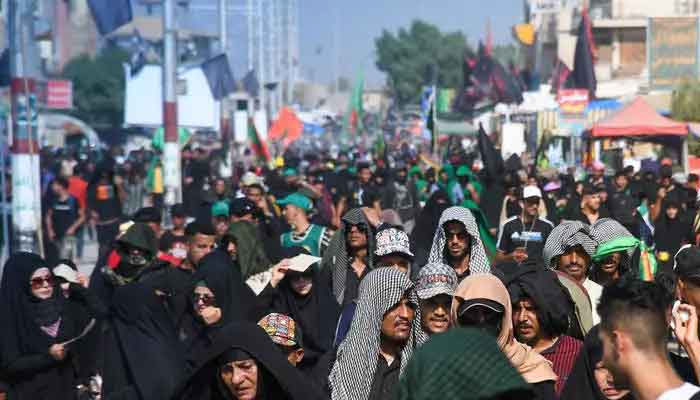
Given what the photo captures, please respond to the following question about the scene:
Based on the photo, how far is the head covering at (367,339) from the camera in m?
5.45

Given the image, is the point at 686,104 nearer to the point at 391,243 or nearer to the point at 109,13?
the point at 109,13

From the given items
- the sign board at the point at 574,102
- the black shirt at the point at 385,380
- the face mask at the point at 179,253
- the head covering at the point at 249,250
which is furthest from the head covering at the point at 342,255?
the sign board at the point at 574,102

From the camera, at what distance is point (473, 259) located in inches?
299

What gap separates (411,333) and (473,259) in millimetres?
2029

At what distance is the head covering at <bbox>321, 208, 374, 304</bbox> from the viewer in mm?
8406

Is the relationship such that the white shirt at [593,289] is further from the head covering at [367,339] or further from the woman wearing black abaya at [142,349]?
the woman wearing black abaya at [142,349]

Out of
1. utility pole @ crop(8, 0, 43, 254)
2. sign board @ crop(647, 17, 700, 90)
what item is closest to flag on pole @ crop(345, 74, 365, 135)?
sign board @ crop(647, 17, 700, 90)

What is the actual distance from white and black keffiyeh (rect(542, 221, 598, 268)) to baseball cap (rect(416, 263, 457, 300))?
1646mm

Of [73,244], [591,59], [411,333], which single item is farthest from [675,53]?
[411,333]

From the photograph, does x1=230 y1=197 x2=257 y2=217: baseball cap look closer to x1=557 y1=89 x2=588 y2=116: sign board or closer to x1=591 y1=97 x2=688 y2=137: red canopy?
x1=591 y1=97 x2=688 y2=137: red canopy

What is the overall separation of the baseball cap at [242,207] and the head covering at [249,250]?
1.01 metres

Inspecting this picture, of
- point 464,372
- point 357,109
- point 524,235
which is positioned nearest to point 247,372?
point 464,372

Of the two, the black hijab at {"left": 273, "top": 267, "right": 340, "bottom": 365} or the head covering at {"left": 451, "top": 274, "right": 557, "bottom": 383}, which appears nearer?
the head covering at {"left": 451, "top": 274, "right": 557, "bottom": 383}

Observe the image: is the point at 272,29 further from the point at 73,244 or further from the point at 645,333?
the point at 645,333
